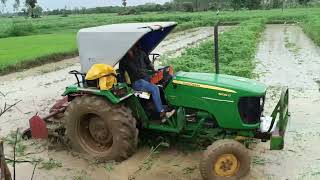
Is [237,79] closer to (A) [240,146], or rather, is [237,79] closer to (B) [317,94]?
(A) [240,146]

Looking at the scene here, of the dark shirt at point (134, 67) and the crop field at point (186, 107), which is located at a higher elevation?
the dark shirt at point (134, 67)

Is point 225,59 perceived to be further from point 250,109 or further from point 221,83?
point 250,109

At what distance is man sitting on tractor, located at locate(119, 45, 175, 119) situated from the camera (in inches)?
242

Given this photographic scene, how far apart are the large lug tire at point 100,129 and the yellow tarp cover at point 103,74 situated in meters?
0.22

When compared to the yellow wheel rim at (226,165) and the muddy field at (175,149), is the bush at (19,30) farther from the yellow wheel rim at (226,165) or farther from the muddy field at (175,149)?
the yellow wheel rim at (226,165)

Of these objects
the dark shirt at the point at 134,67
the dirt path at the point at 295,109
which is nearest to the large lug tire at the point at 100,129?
the dark shirt at the point at 134,67

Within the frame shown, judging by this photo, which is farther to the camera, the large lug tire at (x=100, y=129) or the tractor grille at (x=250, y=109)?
the large lug tire at (x=100, y=129)

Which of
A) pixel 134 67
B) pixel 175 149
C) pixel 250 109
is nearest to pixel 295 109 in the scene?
pixel 175 149

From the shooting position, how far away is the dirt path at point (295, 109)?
19.7 ft

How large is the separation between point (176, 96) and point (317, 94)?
17.8ft

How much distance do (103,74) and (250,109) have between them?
1.96 metres

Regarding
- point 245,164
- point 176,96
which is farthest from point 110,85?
point 245,164

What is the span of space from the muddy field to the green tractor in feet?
1.01

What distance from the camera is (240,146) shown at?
5.36 metres
